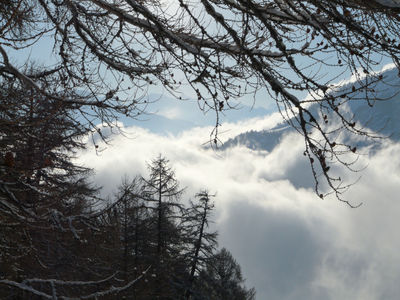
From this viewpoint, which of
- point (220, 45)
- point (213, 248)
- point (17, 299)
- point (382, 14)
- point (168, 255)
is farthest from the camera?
point (213, 248)

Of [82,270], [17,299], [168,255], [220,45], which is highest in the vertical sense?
[220,45]

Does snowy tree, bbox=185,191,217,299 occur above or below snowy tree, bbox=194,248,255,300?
above

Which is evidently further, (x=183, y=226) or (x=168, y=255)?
(x=183, y=226)

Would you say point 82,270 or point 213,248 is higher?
point 213,248

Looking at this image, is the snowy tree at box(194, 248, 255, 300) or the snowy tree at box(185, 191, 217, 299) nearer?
the snowy tree at box(194, 248, 255, 300)

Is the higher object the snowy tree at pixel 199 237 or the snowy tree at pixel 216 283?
the snowy tree at pixel 199 237

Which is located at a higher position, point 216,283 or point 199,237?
point 199,237

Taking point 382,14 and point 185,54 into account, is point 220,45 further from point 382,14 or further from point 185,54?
point 382,14

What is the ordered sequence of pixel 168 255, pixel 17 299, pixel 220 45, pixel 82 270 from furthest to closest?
pixel 168 255 < pixel 82 270 < pixel 17 299 < pixel 220 45

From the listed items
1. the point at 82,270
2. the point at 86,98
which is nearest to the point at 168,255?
the point at 82,270

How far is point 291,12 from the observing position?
314 cm

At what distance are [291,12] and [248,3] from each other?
0.55 meters

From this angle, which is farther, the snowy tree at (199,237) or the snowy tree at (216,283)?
the snowy tree at (199,237)

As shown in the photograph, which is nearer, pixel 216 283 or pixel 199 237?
pixel 199 237
